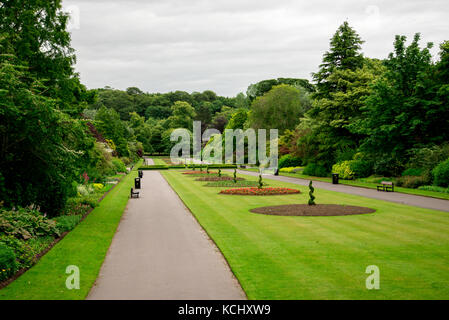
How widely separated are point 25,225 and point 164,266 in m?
4.83

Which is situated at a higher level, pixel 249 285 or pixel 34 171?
pixel 34 171

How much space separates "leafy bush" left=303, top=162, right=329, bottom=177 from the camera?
42.9 meters

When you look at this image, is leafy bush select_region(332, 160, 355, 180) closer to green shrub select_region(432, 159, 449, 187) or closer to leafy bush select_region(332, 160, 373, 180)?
leafy bush select_region(332, 160, 373, 180)

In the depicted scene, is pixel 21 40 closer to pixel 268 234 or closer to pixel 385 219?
pixel 268 234

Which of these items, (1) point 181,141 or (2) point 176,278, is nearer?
(2) point 176,278

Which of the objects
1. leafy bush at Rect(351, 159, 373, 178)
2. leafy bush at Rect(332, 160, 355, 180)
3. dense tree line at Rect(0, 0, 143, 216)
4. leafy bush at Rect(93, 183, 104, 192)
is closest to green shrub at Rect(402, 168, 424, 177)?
leafy bush at Rect(351, 159, 373, 178)

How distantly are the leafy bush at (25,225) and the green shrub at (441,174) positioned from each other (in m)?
23.1

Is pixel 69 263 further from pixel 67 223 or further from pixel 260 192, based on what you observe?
pixel 260 192

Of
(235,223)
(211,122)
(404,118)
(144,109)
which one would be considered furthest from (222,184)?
(144,109)

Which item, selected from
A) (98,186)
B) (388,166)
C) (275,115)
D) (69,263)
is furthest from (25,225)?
(275,115)

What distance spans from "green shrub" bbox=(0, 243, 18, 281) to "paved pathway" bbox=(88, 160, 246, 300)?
1.87 meters

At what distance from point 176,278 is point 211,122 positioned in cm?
11920

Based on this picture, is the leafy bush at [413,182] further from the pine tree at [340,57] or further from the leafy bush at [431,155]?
the pine tree at [340,57]

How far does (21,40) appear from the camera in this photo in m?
18.0
